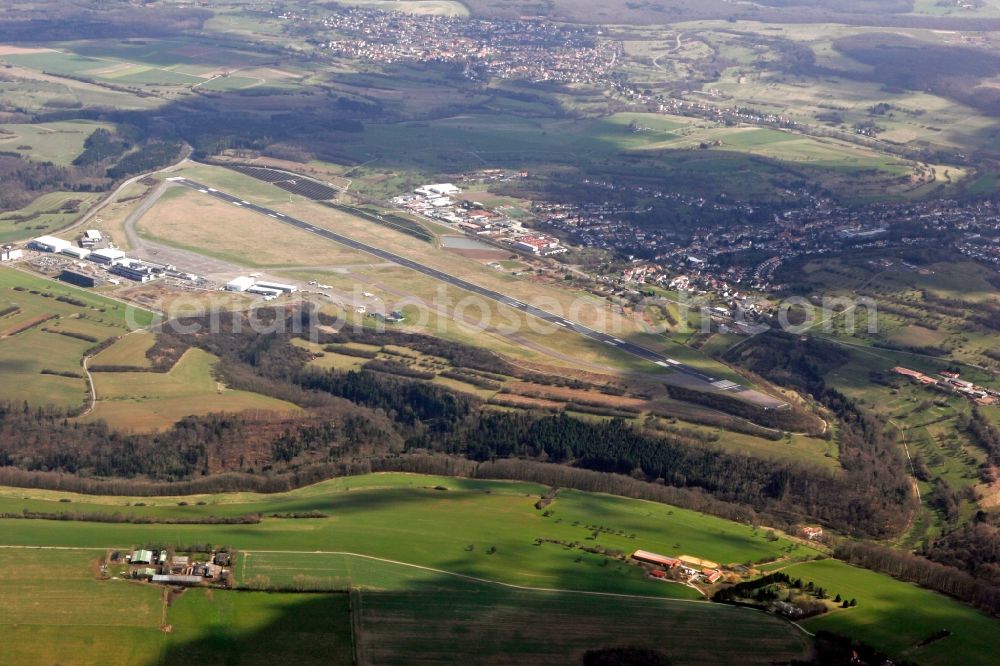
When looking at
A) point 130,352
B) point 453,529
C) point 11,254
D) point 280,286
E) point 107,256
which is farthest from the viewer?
point 11,254

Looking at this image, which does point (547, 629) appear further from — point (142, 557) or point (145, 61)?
point (145, 61)

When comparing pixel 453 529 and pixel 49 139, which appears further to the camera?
pixel 49 139

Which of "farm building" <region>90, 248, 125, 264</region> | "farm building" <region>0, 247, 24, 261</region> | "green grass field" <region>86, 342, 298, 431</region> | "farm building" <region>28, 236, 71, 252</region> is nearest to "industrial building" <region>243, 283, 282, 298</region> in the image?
"farm building" <region>90, 248, 125, 264</region>

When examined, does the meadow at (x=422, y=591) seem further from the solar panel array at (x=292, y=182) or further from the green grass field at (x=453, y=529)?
the solar panel array at (x=292, y=182)

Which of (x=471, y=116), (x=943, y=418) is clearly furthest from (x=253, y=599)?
(x=471, y=116)

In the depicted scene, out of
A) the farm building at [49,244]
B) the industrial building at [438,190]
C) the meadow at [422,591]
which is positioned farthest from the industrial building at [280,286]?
the meadow at [422,591]

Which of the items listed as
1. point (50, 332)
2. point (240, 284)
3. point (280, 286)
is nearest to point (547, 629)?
point (50, 332)
